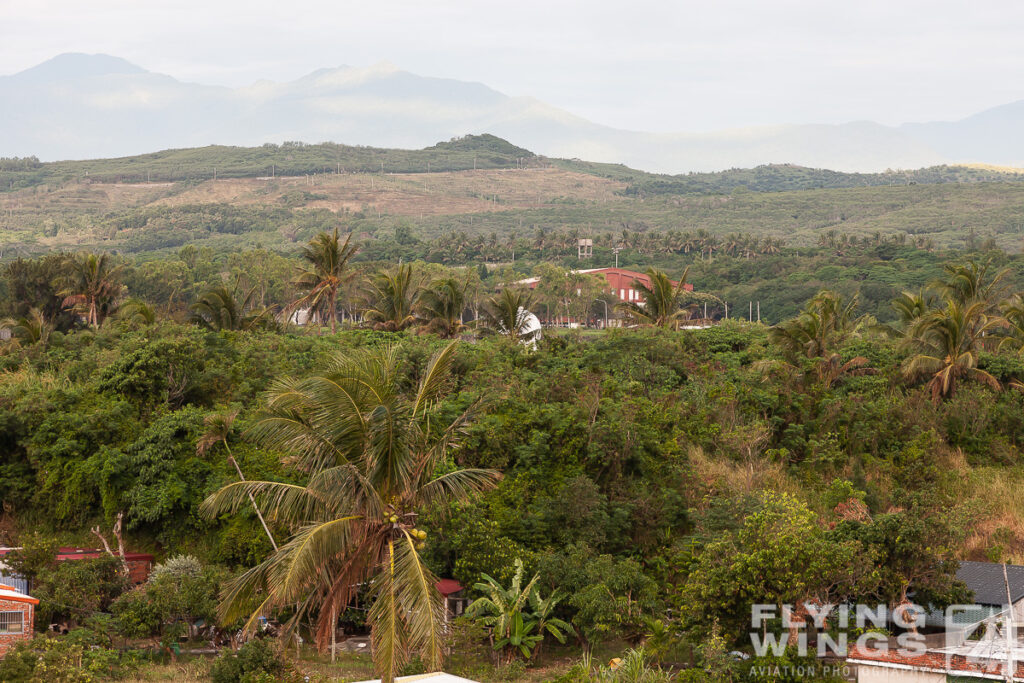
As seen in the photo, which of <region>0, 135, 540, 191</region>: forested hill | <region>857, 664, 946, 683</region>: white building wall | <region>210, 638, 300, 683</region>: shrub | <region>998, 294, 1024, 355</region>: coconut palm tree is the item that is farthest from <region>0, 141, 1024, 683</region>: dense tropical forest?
<region>0, 135, 540, 191</region>: forested hill

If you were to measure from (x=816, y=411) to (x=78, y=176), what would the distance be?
167m

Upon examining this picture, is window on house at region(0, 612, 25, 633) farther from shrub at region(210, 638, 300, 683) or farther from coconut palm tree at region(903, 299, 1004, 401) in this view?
coconut palm tree at region(903, 299, 1004, 401)

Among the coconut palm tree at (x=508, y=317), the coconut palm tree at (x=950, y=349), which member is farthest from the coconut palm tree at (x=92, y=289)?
the coconut palm tree at (x=950, y=349)

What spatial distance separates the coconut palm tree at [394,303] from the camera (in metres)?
35.8

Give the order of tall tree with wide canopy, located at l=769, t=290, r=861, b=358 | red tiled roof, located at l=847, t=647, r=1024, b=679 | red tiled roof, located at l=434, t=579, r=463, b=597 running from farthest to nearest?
tall tree with wide canopy, located at l=769, t=290, r=861, b=358 < red tiled roof, located at l=434, t=579, r=463, b=597 < red tiled roof, located at l=847, t=647, r=1024, b=679

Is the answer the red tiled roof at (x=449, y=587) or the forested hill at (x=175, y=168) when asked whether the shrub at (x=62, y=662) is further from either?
the forested hill at (x=175, y=168)

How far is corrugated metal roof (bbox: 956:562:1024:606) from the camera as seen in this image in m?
18.4

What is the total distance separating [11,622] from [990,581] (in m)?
18.4

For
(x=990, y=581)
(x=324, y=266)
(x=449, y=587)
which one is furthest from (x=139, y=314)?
(x=990, y=581)

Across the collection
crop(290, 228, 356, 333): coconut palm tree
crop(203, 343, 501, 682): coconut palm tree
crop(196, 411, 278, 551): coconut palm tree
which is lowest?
crop(196, 411, 278, 551): coconut palm tree

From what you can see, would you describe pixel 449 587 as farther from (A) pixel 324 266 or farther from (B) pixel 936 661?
(A) pixel 324 266

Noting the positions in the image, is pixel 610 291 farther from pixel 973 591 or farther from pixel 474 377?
pixel 973 591

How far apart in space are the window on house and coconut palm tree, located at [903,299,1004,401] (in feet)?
78.2

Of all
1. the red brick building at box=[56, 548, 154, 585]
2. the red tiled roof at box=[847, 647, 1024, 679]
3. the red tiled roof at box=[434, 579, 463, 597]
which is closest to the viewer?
the red tiled roof at box=[847, 647, 1024, 679]
